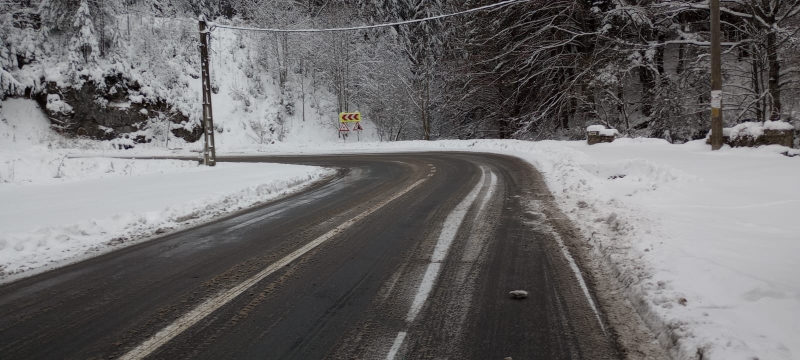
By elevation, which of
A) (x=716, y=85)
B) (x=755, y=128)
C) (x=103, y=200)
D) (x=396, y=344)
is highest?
(x=716, y=85)

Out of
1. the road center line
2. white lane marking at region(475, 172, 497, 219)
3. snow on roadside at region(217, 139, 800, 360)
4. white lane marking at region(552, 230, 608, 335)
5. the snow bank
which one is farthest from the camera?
the snow bank

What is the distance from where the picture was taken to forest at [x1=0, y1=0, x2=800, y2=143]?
20.9 m

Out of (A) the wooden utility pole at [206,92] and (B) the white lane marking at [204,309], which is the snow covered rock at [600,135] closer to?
(A) the wooden utility pole at [206,92]

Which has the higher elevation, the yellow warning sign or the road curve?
the yellow warning sign

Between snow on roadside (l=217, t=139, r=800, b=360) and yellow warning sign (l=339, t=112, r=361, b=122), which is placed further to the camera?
yellow warning sign (l=339, t=112, r=361, b=122)

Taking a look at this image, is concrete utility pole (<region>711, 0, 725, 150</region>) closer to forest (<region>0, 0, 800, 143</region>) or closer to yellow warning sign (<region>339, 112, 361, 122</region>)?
forest (<region>0, 0, 800, 143</region>)

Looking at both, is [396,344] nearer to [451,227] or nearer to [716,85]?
[451,227]

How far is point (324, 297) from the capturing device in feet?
12.7

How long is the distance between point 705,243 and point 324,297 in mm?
3761

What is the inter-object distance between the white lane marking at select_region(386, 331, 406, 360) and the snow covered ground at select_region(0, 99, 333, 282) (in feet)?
13.8

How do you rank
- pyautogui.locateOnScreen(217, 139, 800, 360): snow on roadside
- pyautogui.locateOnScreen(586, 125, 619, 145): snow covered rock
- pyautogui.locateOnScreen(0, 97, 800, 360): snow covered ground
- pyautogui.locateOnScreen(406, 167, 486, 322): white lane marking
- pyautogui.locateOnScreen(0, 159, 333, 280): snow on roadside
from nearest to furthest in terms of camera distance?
pyautogui.locateOnScreen(217, 139, 800, 360): snow on roadside < pyautogui.locateOnScreen(0, 97, 800, 360): snow covered ground < pyautogui.locateOnScreen(406, 167, 486, 322): white lane marking < pyautogui.locateOnScreen(0, 159, 333, 280): snow on roadside < pyautogui.locateOnScreen(586, 125, 619, 145): snow covered rock

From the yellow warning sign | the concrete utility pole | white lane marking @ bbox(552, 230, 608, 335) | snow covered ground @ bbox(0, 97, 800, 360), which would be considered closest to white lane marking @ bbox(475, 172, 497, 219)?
snow covered ground @ bbox(0, 97, 800, 360)

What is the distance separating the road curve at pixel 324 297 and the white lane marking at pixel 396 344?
2cm

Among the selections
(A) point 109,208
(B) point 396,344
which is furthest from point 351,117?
(B) point 396,344
